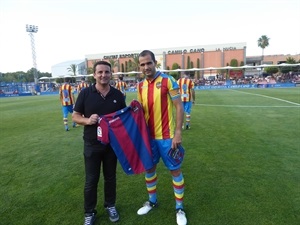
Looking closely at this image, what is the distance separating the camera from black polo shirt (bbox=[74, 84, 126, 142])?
9.78 feet

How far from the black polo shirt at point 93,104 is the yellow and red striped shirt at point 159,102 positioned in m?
0.37

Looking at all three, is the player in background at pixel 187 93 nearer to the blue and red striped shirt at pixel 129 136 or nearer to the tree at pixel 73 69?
the blue and red striped shirt at pixel 129 136

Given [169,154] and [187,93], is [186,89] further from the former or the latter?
[169,154]

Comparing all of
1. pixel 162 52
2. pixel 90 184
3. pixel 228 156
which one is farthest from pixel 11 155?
pixel 162 52

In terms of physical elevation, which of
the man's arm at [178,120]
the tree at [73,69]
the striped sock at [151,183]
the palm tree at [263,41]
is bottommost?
the striped sock at [151,183]

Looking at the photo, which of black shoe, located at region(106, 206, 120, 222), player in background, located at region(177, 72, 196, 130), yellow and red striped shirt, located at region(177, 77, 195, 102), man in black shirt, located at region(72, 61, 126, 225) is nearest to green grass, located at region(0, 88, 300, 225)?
black shoe, located at region(106, 206, 120, 222)

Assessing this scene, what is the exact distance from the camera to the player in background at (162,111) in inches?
117

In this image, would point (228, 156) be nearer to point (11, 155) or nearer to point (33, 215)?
point (33, 215)

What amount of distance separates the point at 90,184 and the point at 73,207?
29.0 inches

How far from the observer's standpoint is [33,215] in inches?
135

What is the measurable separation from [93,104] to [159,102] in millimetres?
810

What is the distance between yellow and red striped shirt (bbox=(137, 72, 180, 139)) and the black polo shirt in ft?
1.22

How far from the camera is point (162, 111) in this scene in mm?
3068

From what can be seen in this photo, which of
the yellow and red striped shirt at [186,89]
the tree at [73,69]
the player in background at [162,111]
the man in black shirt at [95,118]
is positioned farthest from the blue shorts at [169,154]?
the tree at [73,69]
